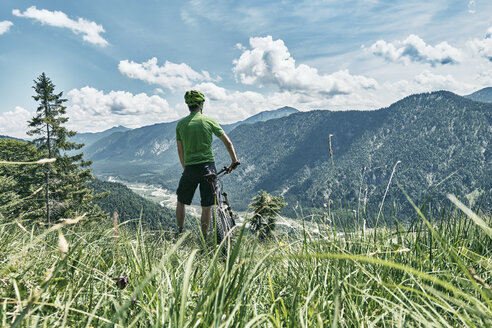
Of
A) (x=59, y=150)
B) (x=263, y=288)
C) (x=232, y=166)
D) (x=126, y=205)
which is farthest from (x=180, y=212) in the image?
(x=126, y=205)

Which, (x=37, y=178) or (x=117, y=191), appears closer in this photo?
(x=37, y=178)

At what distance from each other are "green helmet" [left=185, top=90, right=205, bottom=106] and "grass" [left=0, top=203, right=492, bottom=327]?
333 centimetres

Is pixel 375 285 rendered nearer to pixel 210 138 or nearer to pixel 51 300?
pixel 51 300

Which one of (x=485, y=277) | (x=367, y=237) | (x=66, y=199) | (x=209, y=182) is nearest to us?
(x=485, y=277)

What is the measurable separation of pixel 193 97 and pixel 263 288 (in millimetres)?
4244

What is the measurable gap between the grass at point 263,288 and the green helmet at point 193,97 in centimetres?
333

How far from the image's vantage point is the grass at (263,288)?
1020mm

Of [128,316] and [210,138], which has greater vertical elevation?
[210,138]

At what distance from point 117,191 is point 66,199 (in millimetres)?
90317

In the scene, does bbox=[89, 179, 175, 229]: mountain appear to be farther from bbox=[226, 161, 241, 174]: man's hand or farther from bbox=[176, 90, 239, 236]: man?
bbox=[226, 161, 241, 174]: man's hand

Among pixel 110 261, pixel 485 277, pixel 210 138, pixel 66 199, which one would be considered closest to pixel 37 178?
pixel 66 199

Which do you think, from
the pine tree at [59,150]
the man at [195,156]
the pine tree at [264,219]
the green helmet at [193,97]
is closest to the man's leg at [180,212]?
the man at [195,156]

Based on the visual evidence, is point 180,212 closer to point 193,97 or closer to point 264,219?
point 193,97

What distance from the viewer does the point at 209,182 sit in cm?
489
